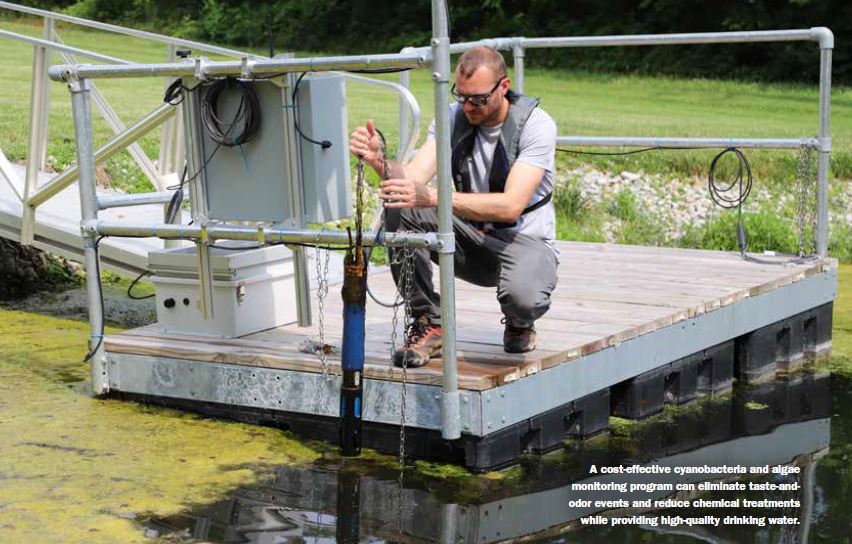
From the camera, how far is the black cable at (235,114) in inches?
227

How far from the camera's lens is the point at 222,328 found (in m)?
6.21

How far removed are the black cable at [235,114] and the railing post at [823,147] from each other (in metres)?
3.25

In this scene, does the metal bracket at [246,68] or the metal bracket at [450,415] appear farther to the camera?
the metal bracket at [246,68]

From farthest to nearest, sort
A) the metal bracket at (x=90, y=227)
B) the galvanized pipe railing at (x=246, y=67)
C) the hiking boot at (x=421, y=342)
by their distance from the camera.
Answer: the metal bracket at (x=90, y=227) < the hiking boot at (x=421, y=342) < the galvanized pipe railing at (x=246, y=67)

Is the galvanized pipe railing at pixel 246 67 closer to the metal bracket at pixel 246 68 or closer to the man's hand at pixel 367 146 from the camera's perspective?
the metal bracket at pixel 246 68

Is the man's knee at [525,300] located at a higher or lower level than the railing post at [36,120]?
lower

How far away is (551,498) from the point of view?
207 inches

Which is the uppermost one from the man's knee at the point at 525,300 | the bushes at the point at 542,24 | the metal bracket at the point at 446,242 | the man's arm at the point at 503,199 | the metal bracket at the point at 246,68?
the bushes at the point at 542,24

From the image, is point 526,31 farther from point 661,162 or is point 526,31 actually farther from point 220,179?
point 220,179

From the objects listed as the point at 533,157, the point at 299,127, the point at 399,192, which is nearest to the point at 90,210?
the point at 299,127

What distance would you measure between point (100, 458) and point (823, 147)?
4.36 metres

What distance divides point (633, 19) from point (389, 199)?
25.4 m

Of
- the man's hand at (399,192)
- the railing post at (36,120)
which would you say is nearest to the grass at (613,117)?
the railing post at (36,120)

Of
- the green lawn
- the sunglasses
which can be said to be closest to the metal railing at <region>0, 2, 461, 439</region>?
the sunglasses
